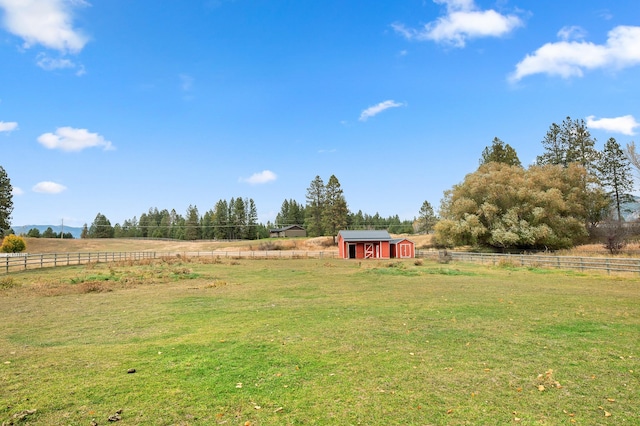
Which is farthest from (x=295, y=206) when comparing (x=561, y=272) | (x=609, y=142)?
(x=561, y=272)

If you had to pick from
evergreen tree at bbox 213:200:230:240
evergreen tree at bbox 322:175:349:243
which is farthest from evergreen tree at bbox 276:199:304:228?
evergreen tree at bbox 322:175:349:243

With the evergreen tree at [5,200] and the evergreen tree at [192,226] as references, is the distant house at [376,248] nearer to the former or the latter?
the evergreen tree at [5,200]

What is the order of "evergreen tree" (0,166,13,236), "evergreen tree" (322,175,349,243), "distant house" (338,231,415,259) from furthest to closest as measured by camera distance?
→ "evergreen tree" (322,175,349,243)
"evergreen tree" (0,166,13,236)
"distant house" (338,231,415,259)

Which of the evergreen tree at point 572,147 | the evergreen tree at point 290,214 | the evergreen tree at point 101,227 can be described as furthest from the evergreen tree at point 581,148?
the evergreen tree at point 101,227

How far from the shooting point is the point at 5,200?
62188 millimetres

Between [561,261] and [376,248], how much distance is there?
24690 millimetres

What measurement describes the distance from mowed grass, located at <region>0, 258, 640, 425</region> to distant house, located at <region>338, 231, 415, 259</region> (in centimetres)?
3420

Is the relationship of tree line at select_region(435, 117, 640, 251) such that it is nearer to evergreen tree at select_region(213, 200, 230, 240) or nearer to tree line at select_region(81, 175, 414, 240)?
tree line at select_region(81, 175, 414, 240)

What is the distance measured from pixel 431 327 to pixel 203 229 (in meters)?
110

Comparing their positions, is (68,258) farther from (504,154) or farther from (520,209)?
(504,154)

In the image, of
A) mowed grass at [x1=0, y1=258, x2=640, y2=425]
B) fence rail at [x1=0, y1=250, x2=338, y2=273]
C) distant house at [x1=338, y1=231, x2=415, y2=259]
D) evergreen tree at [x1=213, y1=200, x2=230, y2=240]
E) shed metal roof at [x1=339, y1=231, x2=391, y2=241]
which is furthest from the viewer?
evergreen tree at [x1=213, y1=200, x2=230, y2=240]

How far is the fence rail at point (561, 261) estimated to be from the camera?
20438mm

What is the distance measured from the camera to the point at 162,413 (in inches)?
176

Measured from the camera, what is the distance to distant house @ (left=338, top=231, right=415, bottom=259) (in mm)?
47094
